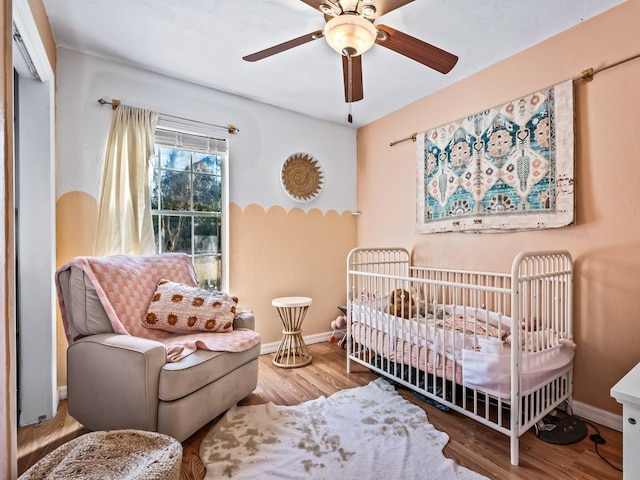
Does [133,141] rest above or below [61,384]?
above

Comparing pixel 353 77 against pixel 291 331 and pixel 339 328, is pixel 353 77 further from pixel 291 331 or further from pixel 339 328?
pixel 339 328

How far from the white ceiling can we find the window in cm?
52

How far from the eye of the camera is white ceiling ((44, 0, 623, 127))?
5.78 feet

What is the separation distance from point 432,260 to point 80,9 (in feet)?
9.55

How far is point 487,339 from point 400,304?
0.68m

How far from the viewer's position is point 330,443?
1649 millimetres

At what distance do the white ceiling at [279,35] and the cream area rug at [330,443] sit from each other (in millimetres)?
2307

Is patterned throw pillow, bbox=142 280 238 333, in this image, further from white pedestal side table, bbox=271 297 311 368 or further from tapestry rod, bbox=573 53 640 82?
tapestry rod, bbox=573 53 640 82

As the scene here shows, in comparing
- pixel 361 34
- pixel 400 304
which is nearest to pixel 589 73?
pixel 361 34

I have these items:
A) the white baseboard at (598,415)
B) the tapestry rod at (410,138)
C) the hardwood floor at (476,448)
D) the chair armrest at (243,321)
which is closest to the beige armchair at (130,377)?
the hardwood floor at (476,448)

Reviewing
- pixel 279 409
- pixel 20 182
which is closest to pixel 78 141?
pixel 20 182

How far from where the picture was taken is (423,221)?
280 centimetres

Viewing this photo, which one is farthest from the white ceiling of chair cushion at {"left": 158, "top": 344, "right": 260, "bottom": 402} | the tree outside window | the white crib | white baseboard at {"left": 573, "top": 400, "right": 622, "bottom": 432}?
white baseboard at {"left": 573, "top": 400, "right": 622, "bottom": 432}

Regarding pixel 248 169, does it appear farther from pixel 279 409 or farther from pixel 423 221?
pixel 279 409
